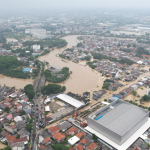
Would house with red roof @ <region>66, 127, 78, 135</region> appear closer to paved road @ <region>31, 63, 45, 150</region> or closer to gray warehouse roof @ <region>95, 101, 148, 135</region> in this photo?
gray warehouse roof @ <region>95, 101, 148, 135</region>

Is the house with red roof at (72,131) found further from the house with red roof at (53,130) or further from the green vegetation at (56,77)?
the green vegetation at (56,77)

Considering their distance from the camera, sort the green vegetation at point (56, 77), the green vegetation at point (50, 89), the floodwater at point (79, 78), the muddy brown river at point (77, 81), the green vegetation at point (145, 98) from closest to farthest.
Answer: the green vegetation at point (145, 98) < the green vegetation at point (50, 89) < the floodwater at point (79, 78) < the muddy brown river at point (77, 81) < the green vegetation at point (56, 77)

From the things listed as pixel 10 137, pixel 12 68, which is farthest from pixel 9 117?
pixel 12 68

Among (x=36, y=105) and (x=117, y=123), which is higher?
(x=117, y=123)

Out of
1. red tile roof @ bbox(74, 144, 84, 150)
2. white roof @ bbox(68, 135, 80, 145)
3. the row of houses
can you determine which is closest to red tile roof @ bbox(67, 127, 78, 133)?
white roof @ bbox(68, 135, 80, 145)

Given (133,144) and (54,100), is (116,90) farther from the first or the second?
(133,144)

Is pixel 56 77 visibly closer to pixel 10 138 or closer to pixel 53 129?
pixel 53 129

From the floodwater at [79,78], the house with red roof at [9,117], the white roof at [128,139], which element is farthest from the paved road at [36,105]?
the white roof at [128,139]
